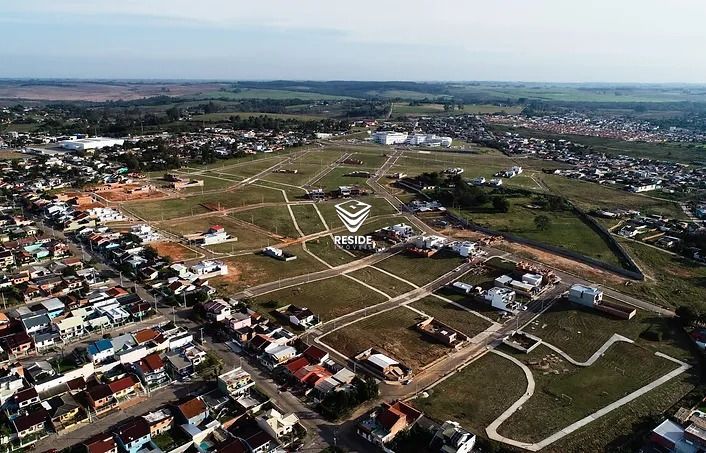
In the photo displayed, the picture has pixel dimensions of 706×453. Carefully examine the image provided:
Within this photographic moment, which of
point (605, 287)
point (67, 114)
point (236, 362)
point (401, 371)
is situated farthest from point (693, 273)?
point (67, 114)

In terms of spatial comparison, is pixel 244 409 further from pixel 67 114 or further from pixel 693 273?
pixel 67 114

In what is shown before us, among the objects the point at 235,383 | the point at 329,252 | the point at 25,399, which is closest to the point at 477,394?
the point at 235,383

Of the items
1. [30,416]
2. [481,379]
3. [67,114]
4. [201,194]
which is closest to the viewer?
[30,416]

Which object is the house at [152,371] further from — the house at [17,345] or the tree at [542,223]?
the tree at [542,223]

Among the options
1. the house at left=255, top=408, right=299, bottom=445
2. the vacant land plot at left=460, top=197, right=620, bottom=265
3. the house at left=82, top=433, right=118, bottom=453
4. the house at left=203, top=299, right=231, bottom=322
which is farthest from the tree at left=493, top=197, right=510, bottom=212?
the house at left=82, top=433, right=118, bottom=453

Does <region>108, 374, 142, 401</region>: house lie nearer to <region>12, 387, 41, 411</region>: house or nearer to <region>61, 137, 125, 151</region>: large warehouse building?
<region>12, 387, 41, 411</region>: house

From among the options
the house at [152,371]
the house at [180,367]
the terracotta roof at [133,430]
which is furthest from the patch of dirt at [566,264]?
the terracotta roof at [133,430]
